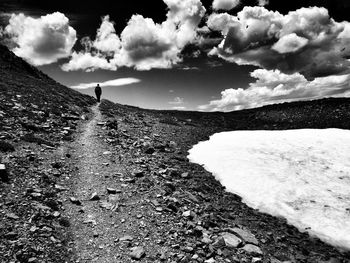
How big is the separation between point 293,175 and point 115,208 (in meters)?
13.8

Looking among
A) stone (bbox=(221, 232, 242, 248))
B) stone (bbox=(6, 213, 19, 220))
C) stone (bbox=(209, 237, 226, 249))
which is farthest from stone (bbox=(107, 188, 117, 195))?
stone (bbox=(221, 232, 242, 248))

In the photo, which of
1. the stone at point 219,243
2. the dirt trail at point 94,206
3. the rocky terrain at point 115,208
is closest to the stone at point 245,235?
the rocky terrain at point 115,208

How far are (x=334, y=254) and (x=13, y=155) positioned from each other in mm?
16849

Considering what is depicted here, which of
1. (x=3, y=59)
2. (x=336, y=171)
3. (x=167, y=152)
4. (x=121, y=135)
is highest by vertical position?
(x=3, y=59)

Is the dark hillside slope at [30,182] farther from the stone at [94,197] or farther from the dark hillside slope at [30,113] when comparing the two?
the stone at [94,197]

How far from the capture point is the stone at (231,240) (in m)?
11.1

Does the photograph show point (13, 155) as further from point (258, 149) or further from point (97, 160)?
point (258, 149)

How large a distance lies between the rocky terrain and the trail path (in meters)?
0.04

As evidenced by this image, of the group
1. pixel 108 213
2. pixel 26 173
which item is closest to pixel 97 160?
pixel 26 173

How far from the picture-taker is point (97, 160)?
688 inches

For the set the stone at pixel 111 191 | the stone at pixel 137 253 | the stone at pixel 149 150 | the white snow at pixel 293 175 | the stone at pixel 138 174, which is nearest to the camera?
the stone at pixel 137 253

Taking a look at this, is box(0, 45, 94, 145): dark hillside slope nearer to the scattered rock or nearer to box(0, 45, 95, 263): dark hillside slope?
box(0, 45, 95, 263): dark hillside slope

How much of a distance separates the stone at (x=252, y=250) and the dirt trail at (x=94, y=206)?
211 inches

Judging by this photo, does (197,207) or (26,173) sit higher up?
(26,173)
